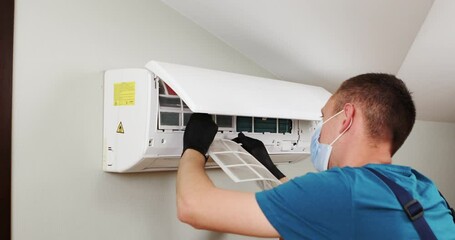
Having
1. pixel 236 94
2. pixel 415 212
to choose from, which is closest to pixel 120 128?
pixel 236 94

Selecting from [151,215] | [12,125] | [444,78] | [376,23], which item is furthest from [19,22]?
[444,78]

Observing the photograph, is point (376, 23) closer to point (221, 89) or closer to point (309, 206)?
point (221, 89)

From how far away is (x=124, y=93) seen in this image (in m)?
1.19

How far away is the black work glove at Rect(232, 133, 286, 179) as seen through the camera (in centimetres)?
129

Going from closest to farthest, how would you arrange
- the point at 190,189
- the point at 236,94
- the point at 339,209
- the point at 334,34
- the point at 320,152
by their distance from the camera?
1. the point at 339,209
2. the point at 190,189
3. the point at 320,152
4. the point at 236,94
5. the point at 334,34

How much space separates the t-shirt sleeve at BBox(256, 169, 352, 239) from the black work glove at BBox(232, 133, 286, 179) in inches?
17.5

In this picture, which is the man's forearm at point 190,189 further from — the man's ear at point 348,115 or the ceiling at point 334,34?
the ceiling at point 334,34

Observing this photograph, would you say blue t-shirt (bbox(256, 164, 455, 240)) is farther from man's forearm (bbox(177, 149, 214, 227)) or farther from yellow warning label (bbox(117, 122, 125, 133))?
yellow warning label (bbox(117, 122, 125, 133))

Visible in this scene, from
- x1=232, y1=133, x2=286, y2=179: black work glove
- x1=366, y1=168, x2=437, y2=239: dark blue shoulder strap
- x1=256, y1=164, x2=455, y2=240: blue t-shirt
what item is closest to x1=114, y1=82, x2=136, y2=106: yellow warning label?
x1=232, y1=133, x2=286, y2=179: black work glove

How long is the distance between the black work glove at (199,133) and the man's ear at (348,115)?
351 millimetres

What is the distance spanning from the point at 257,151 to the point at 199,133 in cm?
25

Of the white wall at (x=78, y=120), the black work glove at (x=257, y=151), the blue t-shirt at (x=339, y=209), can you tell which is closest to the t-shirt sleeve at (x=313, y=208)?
the blue t-shirt at (x=339, y=209)

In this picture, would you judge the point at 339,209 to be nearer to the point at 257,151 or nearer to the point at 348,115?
the point at 348,115

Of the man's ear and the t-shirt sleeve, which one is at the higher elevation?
the man's ear
